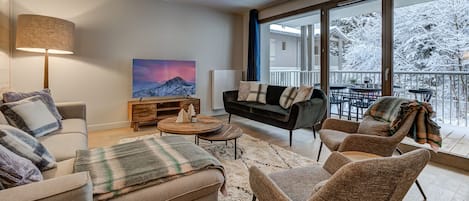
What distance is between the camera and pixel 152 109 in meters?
4.36

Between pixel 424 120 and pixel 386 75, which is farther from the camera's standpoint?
pixel 386 75

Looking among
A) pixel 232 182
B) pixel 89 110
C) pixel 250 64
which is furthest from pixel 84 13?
pixel 232 182

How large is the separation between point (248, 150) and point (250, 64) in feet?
9.11

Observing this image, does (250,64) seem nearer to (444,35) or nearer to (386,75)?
(386,75)

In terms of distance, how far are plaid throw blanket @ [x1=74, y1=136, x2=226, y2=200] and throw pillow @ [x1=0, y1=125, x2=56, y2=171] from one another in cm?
17

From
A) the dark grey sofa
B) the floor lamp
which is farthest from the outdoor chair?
the floor lamp

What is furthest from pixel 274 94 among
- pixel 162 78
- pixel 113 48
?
pixel 113 48

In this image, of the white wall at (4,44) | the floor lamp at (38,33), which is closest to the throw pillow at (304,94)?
the floor lamp at (38,33)

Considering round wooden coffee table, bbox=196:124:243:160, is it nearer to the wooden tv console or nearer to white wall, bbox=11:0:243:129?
the wooden tv console

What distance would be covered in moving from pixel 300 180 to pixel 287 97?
8.94 feet

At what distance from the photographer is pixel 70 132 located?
96.3 inches

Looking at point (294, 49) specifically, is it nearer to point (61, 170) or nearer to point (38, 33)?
point (38, 33)

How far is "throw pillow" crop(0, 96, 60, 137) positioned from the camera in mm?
2195

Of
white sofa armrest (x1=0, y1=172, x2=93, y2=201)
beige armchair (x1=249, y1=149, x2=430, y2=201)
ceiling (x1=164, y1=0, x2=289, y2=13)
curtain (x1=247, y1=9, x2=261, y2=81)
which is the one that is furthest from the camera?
curtain (x1=247, y1=9, x2=261, y2=81)
